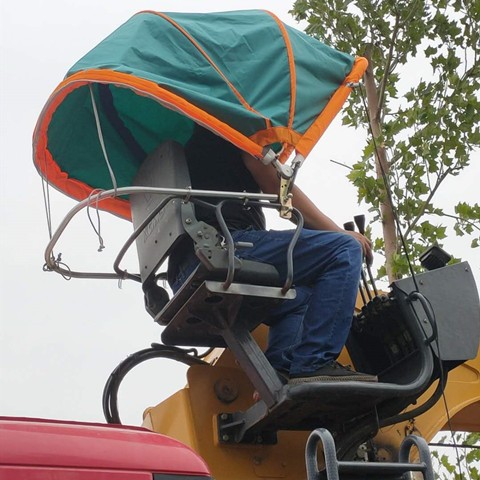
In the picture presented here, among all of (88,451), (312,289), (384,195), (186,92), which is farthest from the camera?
(384,195)

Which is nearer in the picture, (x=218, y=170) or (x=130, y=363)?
(x=218, y=170)

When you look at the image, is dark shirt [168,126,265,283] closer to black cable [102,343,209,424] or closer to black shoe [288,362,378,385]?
black cable [102,343,209,424]

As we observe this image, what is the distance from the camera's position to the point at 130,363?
491cm

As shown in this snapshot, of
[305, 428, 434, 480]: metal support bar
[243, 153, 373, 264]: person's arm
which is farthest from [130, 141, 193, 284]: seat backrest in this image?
[305, 428, 434, 480]: metal support bar

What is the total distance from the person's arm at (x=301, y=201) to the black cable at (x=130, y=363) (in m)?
0.91

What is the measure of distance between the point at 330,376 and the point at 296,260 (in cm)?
58

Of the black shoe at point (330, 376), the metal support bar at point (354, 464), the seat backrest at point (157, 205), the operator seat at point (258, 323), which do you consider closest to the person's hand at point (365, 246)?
the operator seat at point (258, 323)

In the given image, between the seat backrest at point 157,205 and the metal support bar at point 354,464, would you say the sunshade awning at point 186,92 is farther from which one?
the metal support bar at point 354,464

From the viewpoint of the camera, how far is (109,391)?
484 centimetres

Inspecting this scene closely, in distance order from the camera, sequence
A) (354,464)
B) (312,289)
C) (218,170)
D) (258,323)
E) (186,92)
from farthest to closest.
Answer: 1. (218,170)
2. (312,289)
3. (258,323)
4. (186,92)
5. (354,464)

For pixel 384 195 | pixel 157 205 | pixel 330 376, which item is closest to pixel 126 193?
pixel 157 205

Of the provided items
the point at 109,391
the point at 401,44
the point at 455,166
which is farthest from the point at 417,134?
the point at 109,391

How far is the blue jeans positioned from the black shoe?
0.02 m

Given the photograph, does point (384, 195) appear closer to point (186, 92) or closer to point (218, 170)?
point (218, 170)
